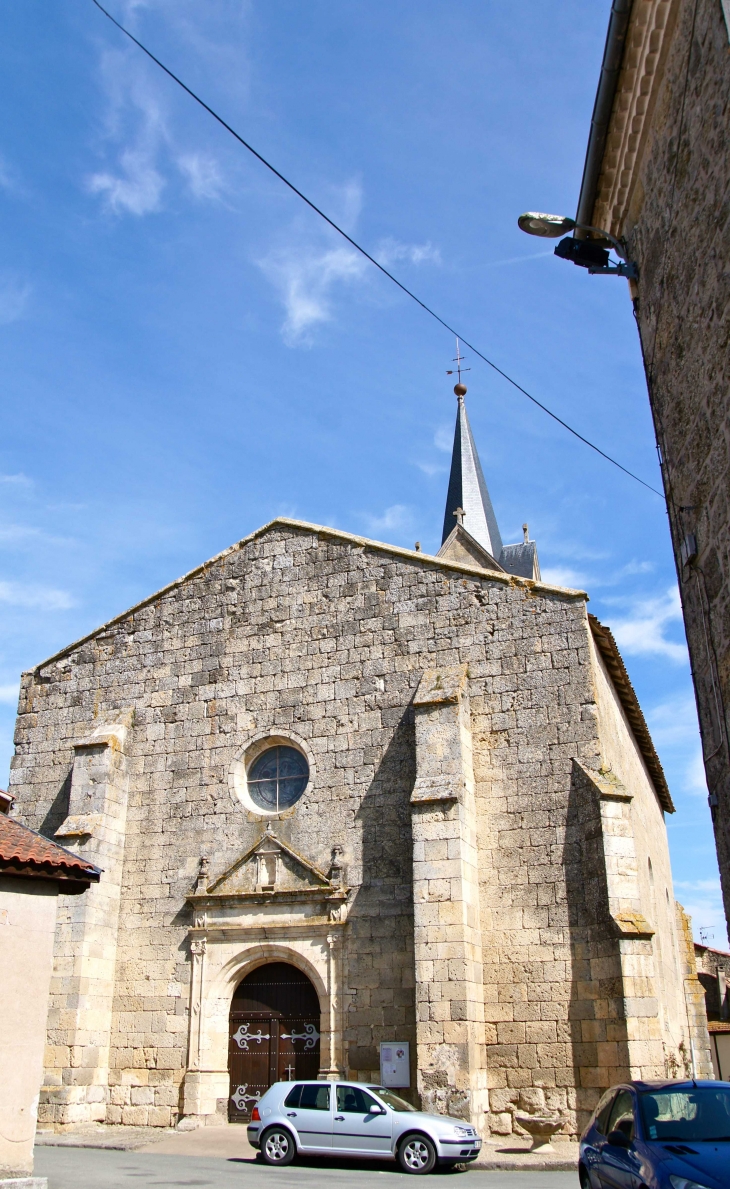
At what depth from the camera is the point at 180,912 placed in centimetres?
1334

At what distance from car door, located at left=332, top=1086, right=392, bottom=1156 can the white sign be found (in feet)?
4.83

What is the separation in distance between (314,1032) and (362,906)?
5.61 ft

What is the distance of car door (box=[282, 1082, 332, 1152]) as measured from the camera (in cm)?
990

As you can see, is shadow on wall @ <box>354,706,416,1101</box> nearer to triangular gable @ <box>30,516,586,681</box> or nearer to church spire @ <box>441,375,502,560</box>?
triangular gable @ <box>30,516,586,681</box>

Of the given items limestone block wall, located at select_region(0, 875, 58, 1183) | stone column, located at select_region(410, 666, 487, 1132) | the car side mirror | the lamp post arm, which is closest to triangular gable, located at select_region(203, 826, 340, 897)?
stone column, located at select_region(410, 666, 487, 1132)

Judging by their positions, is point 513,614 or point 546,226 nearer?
point 546,226

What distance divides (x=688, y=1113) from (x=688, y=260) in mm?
5211

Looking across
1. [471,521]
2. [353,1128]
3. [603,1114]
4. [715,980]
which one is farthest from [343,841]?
[715,980]

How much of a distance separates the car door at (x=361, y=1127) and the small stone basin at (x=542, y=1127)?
1.97 m

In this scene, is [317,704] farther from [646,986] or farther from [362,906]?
[646,986]

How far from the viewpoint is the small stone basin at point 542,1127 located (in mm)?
10656

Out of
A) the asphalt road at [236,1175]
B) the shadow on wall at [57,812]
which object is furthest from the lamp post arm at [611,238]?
the shadow on wall at [57,812]

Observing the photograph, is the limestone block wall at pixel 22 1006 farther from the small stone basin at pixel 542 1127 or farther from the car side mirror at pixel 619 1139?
the small stone basin at pixel 542 1127

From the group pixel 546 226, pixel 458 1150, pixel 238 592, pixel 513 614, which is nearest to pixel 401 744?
pixel 513 614
